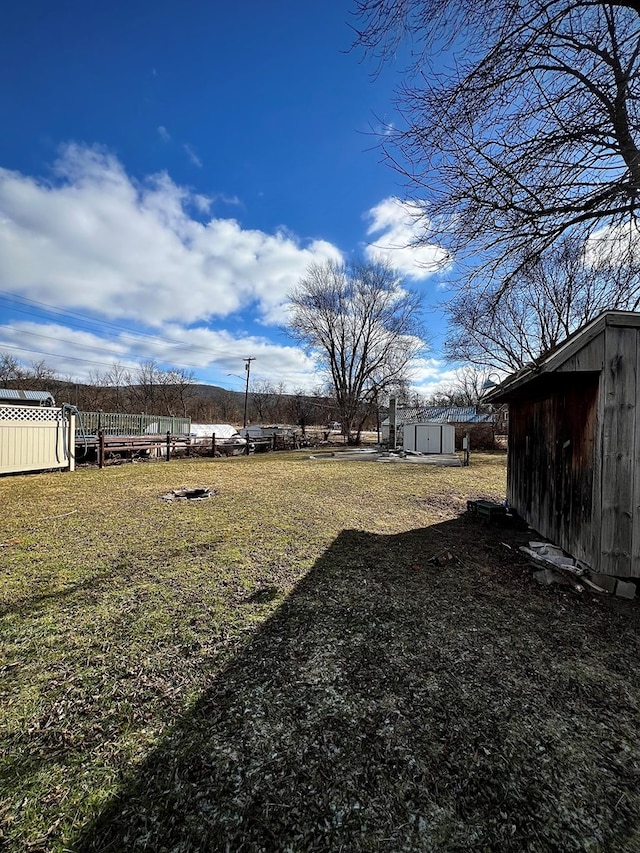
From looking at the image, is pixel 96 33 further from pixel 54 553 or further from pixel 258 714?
pixel 258 714

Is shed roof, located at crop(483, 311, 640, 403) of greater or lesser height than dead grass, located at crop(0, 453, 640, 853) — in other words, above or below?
above

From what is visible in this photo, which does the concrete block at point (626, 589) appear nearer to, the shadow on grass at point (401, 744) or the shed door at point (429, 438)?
the shadow on grass at point (401, 744)

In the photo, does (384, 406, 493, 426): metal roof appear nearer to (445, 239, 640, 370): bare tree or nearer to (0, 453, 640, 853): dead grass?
(445, 239, 640, 370): bare tree

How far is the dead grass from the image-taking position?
1.26 metres

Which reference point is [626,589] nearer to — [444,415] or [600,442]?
[600,442]

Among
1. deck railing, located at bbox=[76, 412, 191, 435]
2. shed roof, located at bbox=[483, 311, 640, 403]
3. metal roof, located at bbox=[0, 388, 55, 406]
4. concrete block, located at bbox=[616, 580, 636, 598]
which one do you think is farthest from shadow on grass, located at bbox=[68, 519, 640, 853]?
metal roof, located at bbox=[0, 388, 55, 406]

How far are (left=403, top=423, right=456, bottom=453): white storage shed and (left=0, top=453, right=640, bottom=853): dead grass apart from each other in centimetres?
1560

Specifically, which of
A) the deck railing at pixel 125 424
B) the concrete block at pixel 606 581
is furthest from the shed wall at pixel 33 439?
the concrete block at pixel 606 581

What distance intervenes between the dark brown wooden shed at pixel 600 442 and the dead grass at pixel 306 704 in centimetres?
59

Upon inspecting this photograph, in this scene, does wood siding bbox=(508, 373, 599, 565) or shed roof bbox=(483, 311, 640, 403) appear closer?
shed roof bbox=(483, 311, 640, 403)

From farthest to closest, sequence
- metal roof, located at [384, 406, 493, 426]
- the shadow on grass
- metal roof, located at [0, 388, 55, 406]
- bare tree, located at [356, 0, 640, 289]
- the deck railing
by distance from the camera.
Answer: metal roof, located at [384, 406, 493, 426] → metal roof, located at [0, 388, 55, 406] → the deck railing → bare tree, located at [356, 0, 640, 289] → the shadow on grass

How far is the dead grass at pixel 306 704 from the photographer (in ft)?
4.12

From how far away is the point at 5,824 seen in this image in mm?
1206

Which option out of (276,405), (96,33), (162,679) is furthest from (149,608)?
(276,405)
